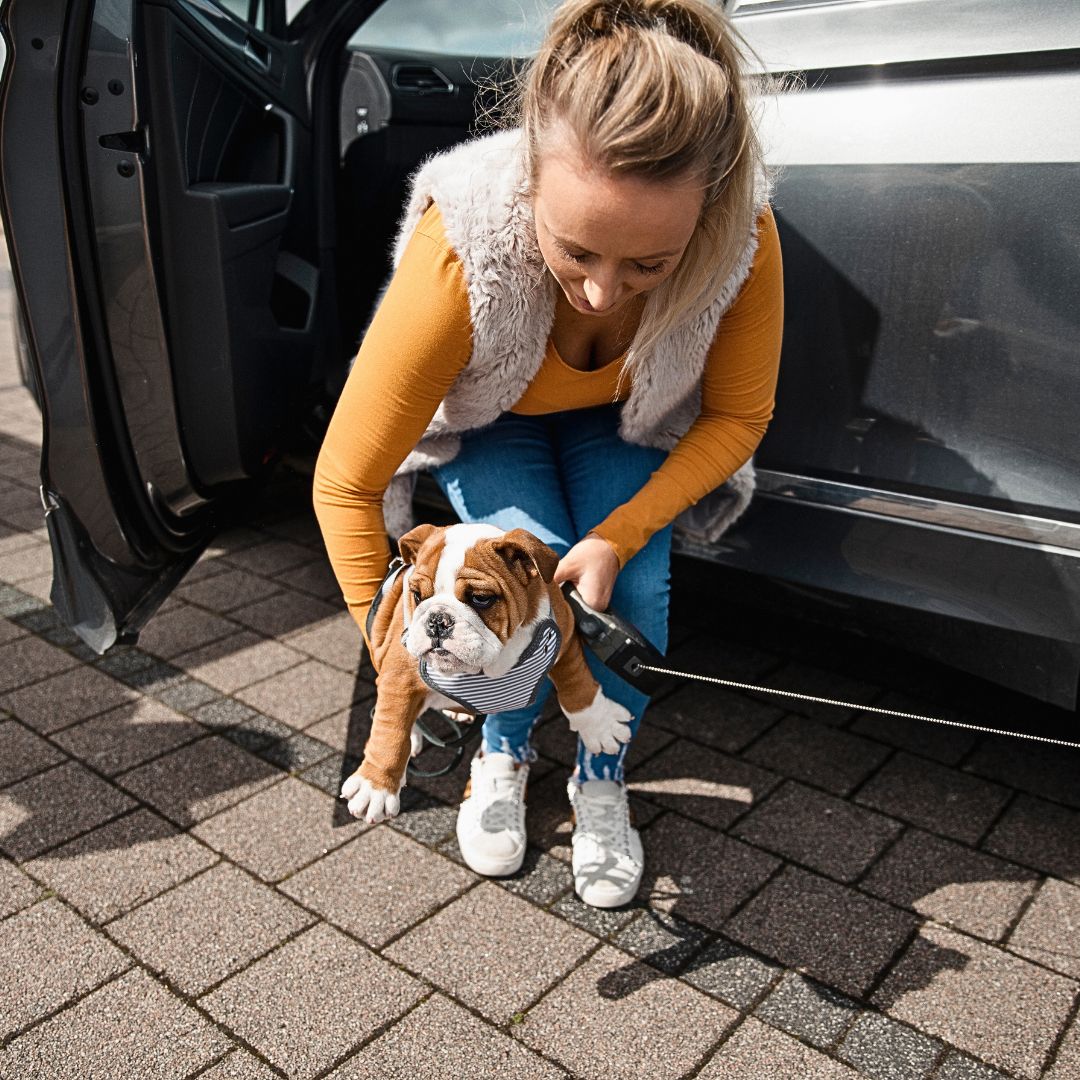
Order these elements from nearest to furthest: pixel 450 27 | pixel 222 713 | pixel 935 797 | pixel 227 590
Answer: pixel 935 797 → pixel 222 713 → pixel 450 27 → pixel 227 590

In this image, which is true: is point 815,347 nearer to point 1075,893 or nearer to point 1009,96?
point 1009,96

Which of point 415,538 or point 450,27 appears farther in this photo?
point 450,27

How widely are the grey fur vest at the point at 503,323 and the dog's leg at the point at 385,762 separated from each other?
53 centimetres

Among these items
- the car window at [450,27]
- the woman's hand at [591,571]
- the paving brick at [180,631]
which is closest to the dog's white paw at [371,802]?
the woman's hand at [591,571]

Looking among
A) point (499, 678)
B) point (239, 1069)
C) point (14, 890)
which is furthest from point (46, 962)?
point (499, 678)

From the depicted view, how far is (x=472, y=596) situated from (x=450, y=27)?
6.13 ft

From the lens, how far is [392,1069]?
1606mm

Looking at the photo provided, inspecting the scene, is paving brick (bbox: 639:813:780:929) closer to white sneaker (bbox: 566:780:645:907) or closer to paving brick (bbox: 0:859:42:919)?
white sneaker (bbox: 566:780:645:907)

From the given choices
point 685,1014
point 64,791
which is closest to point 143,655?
point 64,791

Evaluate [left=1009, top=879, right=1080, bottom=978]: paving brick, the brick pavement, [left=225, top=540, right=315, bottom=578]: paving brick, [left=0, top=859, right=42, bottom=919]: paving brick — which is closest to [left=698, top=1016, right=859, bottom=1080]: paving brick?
the brick pavement

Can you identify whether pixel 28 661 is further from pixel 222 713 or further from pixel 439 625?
pixel 439 625

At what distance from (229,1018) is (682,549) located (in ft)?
4.01

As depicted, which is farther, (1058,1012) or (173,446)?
(173,446)

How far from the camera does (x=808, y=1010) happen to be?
67.9 inches
